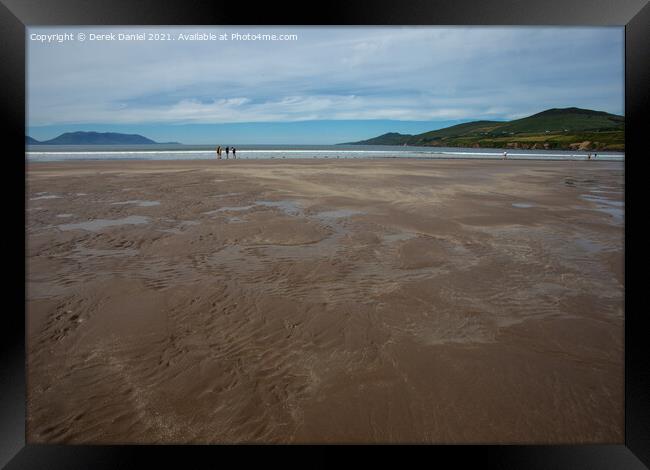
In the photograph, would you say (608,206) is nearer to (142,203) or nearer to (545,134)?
(142,203)

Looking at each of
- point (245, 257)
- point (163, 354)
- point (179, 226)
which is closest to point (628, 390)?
point (163, 354)

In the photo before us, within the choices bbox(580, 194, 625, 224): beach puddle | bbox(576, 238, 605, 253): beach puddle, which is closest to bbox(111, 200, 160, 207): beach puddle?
bbox(576, 238, 605, 253): beach puddle

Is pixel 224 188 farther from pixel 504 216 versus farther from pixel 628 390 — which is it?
pixel 628 390

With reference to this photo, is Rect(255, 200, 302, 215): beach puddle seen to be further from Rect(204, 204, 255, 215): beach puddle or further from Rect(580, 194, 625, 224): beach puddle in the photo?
Rect(580, 194, 625, 224): beach puddle

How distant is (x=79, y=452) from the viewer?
8.34 feet

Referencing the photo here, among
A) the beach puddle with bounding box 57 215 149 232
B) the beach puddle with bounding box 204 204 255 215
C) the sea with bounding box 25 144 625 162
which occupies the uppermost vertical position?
the sea with bounding box 25 144 625 162

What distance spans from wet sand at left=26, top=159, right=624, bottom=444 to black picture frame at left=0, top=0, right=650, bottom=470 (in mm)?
497

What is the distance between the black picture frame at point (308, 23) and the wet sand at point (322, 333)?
0.50 m

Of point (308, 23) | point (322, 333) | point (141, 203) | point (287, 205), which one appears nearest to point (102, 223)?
point (141, 203)

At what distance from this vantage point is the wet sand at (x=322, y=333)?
3146 mm

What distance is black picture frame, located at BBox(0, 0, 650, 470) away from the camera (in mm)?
2654

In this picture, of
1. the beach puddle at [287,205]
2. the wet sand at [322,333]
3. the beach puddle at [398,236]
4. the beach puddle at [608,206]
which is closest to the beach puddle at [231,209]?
the beach puddle at [287,205]

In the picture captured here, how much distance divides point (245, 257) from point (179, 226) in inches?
133

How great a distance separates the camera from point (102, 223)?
10.2 m
